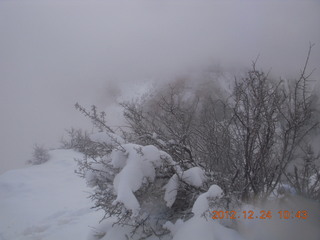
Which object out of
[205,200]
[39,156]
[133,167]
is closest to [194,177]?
[205,200]

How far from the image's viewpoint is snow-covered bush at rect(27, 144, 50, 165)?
15720 mm

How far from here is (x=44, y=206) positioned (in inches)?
310

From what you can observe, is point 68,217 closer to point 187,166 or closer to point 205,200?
point 187,166

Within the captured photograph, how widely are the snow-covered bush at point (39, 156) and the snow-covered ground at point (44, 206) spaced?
3.39 m

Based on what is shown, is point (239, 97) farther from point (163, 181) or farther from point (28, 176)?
point (28, 176)

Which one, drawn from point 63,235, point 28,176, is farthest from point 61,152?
point 63,235

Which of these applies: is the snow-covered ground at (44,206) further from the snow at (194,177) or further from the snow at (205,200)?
the snow at (205,200)

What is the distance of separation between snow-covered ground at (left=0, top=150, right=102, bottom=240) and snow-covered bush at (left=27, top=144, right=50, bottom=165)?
3386 millimetres

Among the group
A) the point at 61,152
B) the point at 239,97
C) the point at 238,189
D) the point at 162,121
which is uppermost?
the point at 61,152

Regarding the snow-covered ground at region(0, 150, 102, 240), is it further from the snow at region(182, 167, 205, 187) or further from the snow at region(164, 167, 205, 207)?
the snow at region(182, 167, 205, 187)

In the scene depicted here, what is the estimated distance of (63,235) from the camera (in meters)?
5.73

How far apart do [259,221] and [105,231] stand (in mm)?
1957

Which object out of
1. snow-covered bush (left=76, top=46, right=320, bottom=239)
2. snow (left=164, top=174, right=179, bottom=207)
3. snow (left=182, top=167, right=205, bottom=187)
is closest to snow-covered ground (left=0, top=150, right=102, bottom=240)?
snow-covered bush (left=76, top=46, right=320, bottom=239)

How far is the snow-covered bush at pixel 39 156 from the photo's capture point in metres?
15.7
